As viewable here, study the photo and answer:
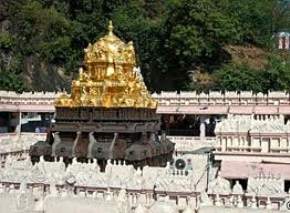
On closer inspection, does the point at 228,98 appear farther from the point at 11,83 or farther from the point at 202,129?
the point at 11,83

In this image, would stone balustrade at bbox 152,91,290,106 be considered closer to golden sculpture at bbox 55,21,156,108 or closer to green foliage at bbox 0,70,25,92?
golden sculpture at bbox 55,21,156,108

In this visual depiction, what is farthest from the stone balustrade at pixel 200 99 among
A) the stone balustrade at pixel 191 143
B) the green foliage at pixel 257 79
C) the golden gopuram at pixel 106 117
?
the green foliage at pixel 257 79

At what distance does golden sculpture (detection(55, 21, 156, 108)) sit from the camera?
2605 centimetres

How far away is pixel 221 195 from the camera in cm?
1928

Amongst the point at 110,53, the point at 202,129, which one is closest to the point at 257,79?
the point at 202,129

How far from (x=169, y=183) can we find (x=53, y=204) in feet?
23.7

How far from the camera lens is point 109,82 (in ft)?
86.5

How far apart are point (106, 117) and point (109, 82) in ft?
4.93

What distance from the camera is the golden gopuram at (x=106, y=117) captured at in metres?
25.2

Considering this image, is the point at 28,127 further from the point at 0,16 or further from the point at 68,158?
the point at 68,158

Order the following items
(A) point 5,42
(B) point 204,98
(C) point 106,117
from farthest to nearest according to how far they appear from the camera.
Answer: (A) point 5,42 → (B) point 204,98 → (C) point 106,117

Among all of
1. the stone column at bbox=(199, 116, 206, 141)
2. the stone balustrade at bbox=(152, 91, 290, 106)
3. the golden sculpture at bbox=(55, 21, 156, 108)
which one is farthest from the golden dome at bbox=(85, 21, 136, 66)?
the stone balustrade at bbox=(152, 91, 290, 106)

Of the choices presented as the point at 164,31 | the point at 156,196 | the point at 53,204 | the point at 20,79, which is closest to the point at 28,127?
the point at 20,79

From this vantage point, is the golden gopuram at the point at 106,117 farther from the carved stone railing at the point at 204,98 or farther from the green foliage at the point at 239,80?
the green foliage at the point at 239,80
